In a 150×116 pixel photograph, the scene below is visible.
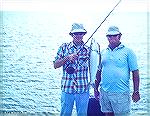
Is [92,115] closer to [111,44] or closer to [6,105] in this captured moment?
[111,44]

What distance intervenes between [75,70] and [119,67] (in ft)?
2.25

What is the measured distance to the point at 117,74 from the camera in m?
4.90

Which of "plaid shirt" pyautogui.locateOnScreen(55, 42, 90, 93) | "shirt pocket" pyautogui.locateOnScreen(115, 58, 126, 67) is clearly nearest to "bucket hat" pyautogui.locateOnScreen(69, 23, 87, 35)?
"plaid shirt" pyautogui.locateOnScreen(55, 42, 90, 93)

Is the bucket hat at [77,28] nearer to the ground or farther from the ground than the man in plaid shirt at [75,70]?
farther from the ground

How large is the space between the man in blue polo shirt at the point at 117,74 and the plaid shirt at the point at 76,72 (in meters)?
0.27

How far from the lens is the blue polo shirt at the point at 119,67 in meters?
4.86

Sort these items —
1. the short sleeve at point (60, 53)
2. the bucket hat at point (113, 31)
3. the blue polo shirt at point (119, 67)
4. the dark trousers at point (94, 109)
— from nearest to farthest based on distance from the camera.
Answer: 1. the blue polo shirt at point (119, 67)
2. the bucket hat at point (113, 31)
3. the short sleeve at point (60, 53)
4. the dark trousers at point (94, 109)

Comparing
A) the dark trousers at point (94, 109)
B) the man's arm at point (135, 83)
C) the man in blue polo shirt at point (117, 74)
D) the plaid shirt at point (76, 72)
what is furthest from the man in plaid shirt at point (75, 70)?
the man's arm at point (135, 83)

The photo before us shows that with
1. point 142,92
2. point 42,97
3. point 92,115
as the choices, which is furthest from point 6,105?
point 92,115

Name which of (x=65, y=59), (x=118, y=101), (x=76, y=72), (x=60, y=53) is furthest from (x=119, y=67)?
(x=60, y=53)

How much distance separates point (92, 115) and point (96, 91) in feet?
1.52

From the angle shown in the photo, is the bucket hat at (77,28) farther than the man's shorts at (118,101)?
Yes

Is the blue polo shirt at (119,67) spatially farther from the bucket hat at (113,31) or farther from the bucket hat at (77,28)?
the bucket hat at (77,28)

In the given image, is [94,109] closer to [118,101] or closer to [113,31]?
[118,101]
